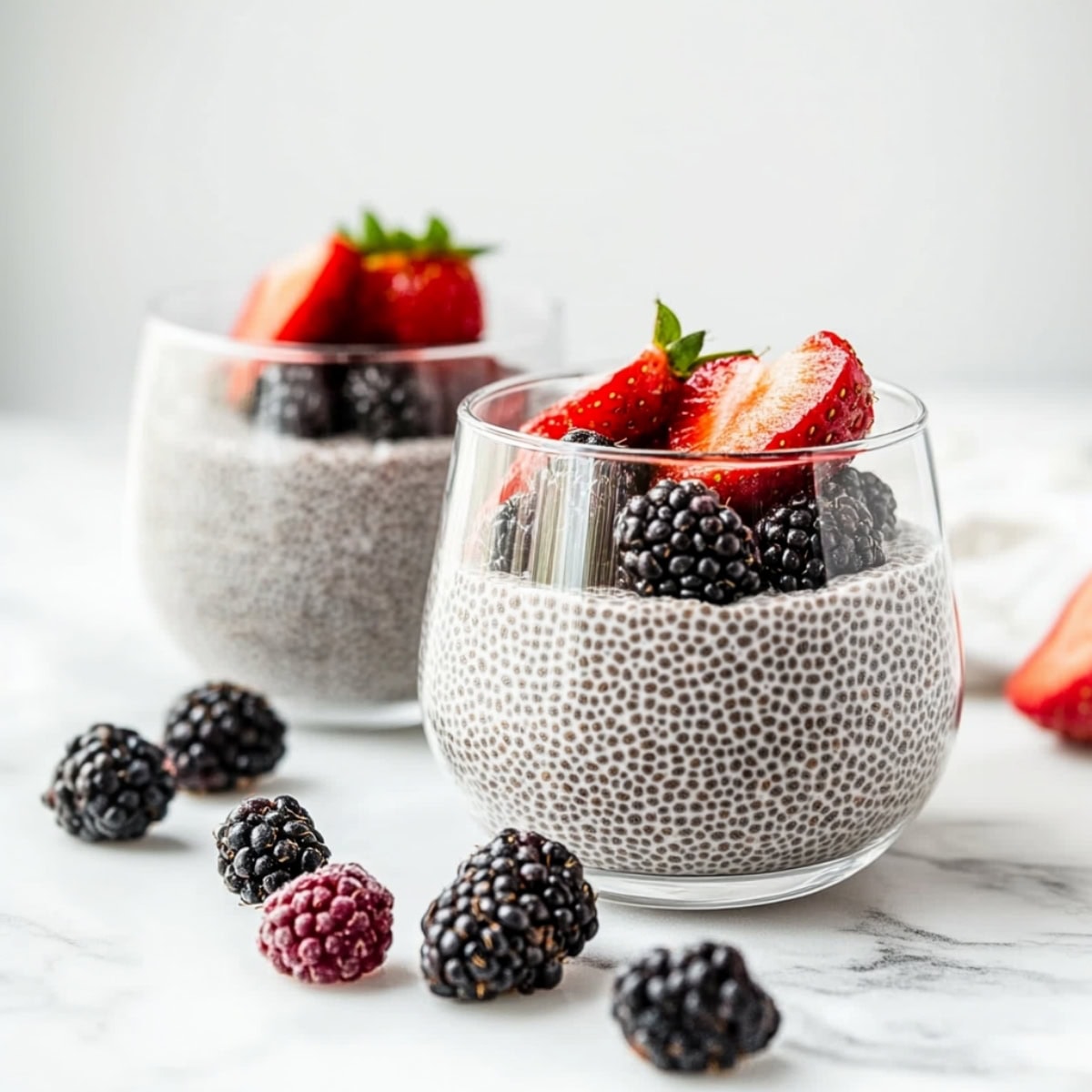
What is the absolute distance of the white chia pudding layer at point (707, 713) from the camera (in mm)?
Result: 870

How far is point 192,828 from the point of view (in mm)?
1111

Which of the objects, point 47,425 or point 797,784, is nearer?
point 797,784

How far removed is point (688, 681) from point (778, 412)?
15cm

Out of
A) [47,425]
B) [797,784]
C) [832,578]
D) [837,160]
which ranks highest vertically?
[837,160]

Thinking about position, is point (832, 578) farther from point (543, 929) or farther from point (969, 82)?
point (969, 82)

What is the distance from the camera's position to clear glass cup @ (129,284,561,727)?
48.0 inches

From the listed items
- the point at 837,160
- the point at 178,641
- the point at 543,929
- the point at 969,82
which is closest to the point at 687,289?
the point at 837,160

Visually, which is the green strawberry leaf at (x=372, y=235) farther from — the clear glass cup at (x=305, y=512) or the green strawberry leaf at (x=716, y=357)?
the green strawberry leaf at (x=716, y=357)

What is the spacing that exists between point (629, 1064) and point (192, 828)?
42cm

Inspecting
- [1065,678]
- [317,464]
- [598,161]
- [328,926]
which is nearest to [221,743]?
[317,464]

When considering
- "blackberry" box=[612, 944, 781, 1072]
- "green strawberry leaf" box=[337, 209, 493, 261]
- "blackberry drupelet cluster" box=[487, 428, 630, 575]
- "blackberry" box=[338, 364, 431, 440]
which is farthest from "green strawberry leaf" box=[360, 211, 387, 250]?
"blackberry" box=[612, 944, 781, 1072]

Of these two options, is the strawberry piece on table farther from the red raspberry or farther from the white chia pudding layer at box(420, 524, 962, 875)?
the red raspberry

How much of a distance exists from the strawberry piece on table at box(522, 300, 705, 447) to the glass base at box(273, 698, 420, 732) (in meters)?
0.40

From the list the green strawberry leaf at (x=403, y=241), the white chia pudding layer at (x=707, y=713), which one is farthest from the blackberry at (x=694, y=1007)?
the green strawberry leaf at (x=403, y=241)
